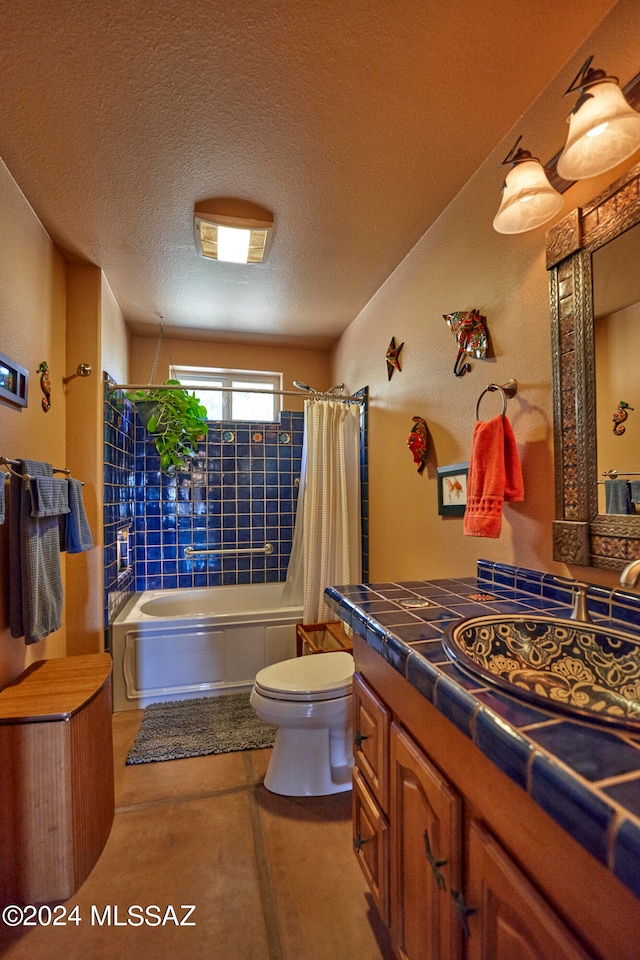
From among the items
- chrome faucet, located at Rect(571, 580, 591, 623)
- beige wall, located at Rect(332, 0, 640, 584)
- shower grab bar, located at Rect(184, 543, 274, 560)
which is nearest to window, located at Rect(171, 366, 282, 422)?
shower grab bar, located at Rect(184, 543, 274, 560)

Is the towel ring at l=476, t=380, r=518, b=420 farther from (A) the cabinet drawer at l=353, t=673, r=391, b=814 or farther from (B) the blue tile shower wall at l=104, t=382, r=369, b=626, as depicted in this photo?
(B) the blue tile shower wall at l=104, t=382, r=369, b=626

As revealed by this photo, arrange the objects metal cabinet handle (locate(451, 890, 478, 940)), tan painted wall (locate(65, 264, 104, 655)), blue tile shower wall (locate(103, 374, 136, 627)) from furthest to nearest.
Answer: blue tile shower wall (locate(103, 374, 136, 627)) → tan painted wall (locate(65, 264, 104, 655)) → metal cabinet handle (locate(451, 890, 478, 940))

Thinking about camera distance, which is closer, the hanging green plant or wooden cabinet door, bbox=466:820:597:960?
wooden cabinet door, bbox=466:820:597:960

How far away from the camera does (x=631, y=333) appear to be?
1.06 metres

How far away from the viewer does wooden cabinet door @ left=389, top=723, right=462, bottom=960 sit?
0.78 metres

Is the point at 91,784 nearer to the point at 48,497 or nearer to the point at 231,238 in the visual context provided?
the point at 48,497

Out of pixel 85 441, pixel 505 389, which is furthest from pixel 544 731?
pixel 85 441

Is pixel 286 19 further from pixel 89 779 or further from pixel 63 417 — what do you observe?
pixel 89 779

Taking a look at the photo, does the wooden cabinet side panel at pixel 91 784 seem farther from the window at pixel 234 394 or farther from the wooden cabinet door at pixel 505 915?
the window at pixel 234 394

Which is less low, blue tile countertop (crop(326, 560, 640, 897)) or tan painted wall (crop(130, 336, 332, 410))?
tan painted wall (crop(130, 336, 332, 410))

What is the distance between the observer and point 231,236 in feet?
6.68

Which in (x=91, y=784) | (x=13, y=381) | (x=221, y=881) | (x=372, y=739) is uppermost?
(x=13, y=381)

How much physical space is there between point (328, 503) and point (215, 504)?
1128 millimetres

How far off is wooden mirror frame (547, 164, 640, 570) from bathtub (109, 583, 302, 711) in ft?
6.58
